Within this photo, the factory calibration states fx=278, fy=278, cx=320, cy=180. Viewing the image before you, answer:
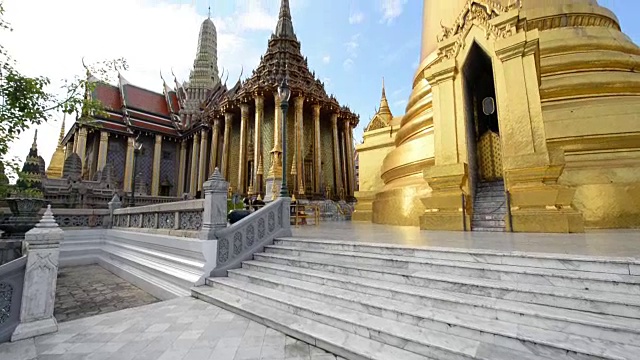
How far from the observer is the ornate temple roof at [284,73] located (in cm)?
1816

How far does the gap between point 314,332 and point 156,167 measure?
27.7 meters

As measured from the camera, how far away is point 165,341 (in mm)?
2422

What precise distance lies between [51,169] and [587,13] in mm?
32755

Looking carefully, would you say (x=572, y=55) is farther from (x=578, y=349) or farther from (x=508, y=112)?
(x=578, y=349)

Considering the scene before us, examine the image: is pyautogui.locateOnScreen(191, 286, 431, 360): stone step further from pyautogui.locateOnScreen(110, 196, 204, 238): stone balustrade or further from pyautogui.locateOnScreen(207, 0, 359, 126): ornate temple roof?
pyautogui.locateOnScreen(207, 0, 359, 126): ornate temple roof

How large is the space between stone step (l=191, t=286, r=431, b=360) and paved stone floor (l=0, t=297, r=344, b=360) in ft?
0.20

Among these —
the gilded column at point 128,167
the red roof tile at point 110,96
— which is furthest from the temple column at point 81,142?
the red roof tile at point 110,96

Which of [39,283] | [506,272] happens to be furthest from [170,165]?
[506,272]

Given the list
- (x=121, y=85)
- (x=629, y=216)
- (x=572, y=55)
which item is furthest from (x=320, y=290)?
(x=121, y=85)

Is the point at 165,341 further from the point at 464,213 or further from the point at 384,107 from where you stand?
the point at 384,107

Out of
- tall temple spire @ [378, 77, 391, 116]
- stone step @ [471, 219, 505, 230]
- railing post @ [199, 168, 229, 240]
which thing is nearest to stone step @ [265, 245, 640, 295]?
railing post @ [199, 168, 229, 240]

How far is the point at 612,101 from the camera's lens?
19.9ft

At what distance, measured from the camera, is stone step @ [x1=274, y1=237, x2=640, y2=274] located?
2.14 m

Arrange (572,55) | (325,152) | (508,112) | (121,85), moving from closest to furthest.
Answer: (508,112), (572,55), (325,152), (121,85)
